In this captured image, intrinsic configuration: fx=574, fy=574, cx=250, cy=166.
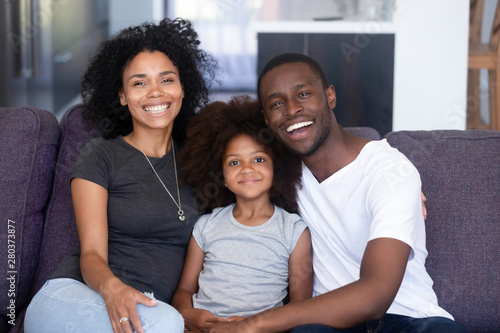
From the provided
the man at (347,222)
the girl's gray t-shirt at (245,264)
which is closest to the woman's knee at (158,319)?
the man at (347,222)

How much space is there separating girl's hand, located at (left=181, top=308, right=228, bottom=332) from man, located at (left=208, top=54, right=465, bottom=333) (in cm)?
16

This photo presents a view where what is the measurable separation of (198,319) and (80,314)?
32cm

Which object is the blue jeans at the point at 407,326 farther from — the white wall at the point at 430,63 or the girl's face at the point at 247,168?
the white wall at the point at 430,63

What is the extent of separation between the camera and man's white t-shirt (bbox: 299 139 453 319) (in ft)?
4.60

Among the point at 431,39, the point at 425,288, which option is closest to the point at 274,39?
the point at 431,39

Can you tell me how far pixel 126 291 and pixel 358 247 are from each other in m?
0.62

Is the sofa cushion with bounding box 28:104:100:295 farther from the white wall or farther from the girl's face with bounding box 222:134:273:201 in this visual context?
the white wall

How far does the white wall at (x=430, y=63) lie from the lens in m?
3.07

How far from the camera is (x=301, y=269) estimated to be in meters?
1.65

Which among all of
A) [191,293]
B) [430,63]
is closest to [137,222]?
[191,293]

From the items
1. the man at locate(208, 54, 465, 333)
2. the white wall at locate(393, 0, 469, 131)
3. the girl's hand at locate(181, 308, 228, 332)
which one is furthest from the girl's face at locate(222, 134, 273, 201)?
the white wall at locate(393, 0, 469, 131)

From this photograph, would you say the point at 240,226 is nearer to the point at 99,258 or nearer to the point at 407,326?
the point at 99,258

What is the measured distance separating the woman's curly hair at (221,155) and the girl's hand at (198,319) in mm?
327

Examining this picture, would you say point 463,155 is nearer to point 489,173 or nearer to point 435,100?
point 489,173
